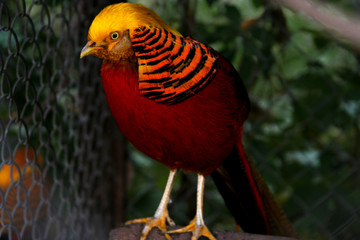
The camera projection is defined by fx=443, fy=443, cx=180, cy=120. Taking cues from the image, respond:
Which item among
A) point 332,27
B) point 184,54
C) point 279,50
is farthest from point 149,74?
point 279,50

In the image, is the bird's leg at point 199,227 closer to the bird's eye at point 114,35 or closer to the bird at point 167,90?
the bird at point 167,90

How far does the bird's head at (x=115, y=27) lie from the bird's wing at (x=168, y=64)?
0.01 metres

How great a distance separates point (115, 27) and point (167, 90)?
0.41 ft

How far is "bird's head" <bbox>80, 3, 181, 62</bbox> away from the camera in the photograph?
64 cm

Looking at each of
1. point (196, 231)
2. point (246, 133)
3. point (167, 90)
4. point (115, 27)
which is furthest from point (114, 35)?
point (246, 133)

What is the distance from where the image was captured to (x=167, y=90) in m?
0.69

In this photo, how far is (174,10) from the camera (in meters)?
1.58

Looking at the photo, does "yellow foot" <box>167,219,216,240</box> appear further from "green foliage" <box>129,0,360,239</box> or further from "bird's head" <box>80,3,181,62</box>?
"green foliage" <box>129,0,360,239</box>

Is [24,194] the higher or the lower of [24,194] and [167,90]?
the lower

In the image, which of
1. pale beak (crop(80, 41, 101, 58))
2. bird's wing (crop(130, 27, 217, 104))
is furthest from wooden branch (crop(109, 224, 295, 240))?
pale beak (crop(80, 41, 101, 58))

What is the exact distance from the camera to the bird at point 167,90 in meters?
0.65

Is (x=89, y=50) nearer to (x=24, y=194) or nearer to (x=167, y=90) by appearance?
(x=167, y=90)

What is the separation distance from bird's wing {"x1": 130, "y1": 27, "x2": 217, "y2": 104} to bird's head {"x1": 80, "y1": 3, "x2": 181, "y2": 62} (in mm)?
11

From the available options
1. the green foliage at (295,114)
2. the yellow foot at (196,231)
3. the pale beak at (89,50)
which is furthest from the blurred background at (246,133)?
the pale beak at (89,50)
